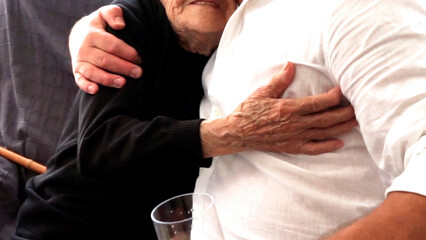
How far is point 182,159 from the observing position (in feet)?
3.84

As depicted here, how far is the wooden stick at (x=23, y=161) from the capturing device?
1.70m

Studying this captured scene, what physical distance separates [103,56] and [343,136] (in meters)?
0.63

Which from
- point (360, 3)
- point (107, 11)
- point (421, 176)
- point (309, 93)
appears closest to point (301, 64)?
point (309, 93)

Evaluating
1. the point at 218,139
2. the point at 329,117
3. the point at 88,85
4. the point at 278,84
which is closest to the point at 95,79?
the point at 88,85

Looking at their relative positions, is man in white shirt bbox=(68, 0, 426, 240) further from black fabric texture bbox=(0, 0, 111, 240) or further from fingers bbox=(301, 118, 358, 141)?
black fabric texture bbox=(0, 0, 111, 240)

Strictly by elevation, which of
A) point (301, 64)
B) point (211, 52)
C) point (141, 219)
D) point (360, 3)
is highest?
point (360, 3)

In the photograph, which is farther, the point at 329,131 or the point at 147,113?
the point at 147,113

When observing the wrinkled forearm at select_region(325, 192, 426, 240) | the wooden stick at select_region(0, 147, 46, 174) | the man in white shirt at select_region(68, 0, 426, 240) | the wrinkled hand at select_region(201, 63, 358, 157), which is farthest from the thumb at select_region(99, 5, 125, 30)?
the wrinkled forearm at select_region(325, 192, 426, 240)

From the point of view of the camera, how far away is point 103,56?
1258mm

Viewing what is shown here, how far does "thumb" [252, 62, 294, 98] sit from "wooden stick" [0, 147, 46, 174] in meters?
0.96

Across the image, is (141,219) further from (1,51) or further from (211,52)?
(1,51)

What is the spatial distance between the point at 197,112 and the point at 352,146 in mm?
477

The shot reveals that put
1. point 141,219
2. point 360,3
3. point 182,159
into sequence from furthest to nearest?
point 141,219
point 182,159
point 360,3

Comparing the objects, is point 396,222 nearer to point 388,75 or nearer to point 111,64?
point 388,75
